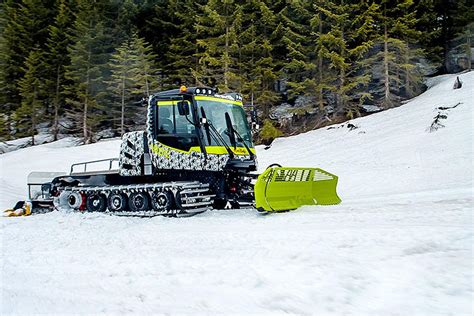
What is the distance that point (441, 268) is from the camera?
3.66 metres

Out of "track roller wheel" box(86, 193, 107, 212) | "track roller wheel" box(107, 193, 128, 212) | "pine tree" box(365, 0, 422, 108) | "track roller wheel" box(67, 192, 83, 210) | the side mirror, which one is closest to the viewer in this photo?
the side mirror

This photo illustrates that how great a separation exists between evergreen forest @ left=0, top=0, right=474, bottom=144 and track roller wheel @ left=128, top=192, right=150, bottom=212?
1476 cm

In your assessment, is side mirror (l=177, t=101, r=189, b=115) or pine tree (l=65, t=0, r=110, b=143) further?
pine tree (l=65, t=0, r=110, b=143)

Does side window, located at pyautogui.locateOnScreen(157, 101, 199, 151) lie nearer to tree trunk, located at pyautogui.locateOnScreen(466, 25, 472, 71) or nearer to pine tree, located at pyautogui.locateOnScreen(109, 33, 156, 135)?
pine tree, located at pyautogui.locateOnScreen(109, 33, 156, 135)

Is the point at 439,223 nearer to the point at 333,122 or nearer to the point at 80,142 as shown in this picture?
the point at 333,122

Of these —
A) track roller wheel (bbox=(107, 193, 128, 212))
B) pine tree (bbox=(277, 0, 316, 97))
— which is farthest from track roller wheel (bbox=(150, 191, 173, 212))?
pine tree (bbox=(277, 0, 316, 97))

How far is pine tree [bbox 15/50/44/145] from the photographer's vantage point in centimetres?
3350

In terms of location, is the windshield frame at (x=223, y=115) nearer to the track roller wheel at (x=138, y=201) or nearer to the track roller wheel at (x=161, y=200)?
the track roller wheel at (x=161, y=200)

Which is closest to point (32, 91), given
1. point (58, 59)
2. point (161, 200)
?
point (58, 59)

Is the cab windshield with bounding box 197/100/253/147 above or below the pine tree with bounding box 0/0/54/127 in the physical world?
below

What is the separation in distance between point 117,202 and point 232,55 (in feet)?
61.9

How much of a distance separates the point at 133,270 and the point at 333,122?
20.6 m

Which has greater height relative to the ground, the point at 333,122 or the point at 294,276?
the point at 333,122

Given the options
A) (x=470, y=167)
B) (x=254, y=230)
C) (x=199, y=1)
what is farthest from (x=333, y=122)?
(x=254, y=230)
